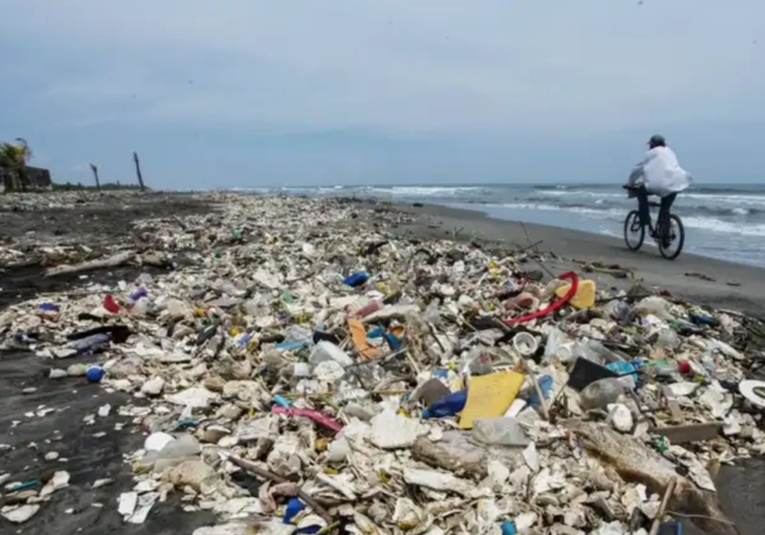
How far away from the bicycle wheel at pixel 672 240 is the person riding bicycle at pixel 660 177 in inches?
4.9

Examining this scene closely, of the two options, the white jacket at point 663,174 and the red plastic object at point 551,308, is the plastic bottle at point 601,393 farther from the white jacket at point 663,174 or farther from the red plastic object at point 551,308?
the white jacket at point 663,174

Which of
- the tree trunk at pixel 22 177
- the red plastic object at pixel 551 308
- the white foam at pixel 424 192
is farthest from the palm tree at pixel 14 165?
the red plastic object at pixel 551 308

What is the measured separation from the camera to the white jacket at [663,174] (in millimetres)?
9023

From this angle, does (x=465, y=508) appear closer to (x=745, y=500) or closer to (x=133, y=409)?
(x=745, y=500)

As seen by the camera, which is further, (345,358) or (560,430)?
(345,358)

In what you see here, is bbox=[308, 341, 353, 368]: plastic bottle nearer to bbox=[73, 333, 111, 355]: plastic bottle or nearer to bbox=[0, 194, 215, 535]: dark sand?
bbox=[0, 194, 215, 535]: dark sand

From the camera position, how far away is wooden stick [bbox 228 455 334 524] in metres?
2.21

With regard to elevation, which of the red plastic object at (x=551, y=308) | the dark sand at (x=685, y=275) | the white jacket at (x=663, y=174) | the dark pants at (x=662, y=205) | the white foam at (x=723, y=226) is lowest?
the white foam at (x=723, y=226)

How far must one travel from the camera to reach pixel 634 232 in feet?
33.3

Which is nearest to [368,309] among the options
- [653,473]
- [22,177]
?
Result: [653,473]

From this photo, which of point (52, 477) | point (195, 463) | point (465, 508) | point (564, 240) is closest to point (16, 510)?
point (52, 477)

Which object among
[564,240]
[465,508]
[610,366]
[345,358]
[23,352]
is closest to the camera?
[465,508]

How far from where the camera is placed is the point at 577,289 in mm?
4938

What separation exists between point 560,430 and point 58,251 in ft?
29.7
